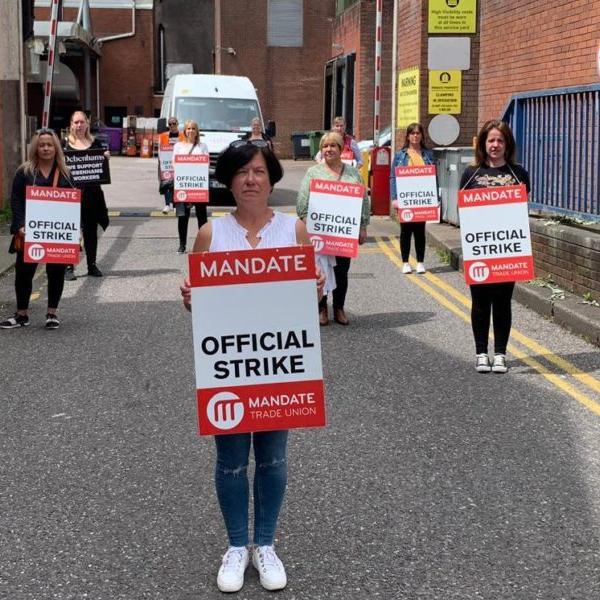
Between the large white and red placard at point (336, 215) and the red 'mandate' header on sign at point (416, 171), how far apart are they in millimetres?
3429

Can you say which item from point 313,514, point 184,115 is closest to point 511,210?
point 313,514

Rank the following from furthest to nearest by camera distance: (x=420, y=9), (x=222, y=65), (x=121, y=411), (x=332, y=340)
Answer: (x=222, y=65) < (x=420, y=9) < (x=332, y=340) < (x=121, y=411)

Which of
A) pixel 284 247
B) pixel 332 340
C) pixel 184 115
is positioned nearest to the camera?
pixel 284 247

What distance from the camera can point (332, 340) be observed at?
9891mm

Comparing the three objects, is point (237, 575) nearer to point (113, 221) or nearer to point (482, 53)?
point (482, 53)

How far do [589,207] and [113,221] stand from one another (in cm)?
1107

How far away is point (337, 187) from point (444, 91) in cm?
1027

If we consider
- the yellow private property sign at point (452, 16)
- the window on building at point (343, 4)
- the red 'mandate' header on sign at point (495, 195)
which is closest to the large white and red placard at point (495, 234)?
the red 'mandate' header on sign at point (495, 195)

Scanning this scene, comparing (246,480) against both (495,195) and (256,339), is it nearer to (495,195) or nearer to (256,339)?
(256,339)

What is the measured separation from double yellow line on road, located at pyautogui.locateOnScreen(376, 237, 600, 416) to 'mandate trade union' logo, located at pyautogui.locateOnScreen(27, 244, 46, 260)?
4020 millimetres

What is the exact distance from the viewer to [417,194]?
13750mm

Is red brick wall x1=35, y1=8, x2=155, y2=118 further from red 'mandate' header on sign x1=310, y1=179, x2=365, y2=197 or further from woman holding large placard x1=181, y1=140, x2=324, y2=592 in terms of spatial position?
woman holding large placard x1=181, y1=140, x2=324, y2=592

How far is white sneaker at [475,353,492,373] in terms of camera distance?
8.47 metres

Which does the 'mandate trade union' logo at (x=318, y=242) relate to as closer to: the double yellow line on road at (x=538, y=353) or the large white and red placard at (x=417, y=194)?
the double yellow line on road at (x=538, y=353)
